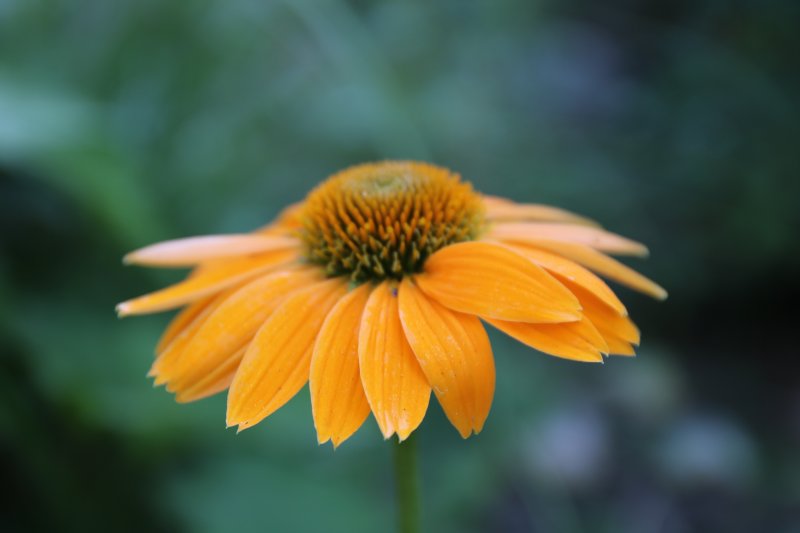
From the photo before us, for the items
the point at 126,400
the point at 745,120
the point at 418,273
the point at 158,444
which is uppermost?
the point at 745,120

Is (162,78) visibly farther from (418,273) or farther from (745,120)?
(745,120)

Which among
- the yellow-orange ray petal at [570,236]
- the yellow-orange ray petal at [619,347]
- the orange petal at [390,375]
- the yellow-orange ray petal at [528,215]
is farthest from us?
the yellow-orange ray petal at [528,215]

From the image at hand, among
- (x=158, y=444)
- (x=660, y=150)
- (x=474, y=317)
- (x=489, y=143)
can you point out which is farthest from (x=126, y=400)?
(x=660, y=150)

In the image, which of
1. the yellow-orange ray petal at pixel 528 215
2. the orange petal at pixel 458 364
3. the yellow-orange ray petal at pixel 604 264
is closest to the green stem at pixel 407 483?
the orange petal at pixel 458 364

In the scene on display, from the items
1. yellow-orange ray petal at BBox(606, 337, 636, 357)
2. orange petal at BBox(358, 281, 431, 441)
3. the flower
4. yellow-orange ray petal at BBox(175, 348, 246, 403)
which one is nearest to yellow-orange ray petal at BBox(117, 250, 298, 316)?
the flower

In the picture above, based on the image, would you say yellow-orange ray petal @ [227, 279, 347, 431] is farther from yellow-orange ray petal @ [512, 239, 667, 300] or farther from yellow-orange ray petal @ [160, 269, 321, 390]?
yellow-orange ray petal @ [512, 239, 667, 300]

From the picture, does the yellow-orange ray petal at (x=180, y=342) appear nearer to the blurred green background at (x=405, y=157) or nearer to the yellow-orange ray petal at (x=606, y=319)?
the yellow-orange ray petal at (x=606, y=319)

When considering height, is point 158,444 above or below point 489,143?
below
